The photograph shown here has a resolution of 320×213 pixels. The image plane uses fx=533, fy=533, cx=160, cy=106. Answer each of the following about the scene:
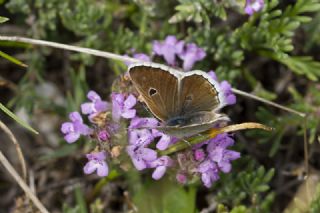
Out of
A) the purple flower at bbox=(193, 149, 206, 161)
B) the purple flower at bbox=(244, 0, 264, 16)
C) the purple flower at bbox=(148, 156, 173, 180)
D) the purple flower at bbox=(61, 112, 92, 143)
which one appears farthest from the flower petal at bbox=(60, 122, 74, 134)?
the purple flower at bbox=(244, 0, 264, 16)

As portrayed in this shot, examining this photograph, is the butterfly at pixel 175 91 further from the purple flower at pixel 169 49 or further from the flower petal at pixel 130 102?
the purple flower at pixel 169 49

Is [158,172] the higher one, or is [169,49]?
[169,49]

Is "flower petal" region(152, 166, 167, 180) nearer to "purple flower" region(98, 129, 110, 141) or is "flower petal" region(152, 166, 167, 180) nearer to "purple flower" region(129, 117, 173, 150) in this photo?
"purple flower" region(129, 117, 173, 150)

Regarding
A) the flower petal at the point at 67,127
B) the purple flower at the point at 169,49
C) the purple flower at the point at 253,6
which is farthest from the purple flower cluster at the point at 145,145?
the purple flower at the point at 253,6

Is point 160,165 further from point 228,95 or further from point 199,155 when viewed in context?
point 228,95

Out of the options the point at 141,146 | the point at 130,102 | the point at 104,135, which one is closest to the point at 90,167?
the point at 104,135

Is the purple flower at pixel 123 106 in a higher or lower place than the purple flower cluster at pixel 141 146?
higher
